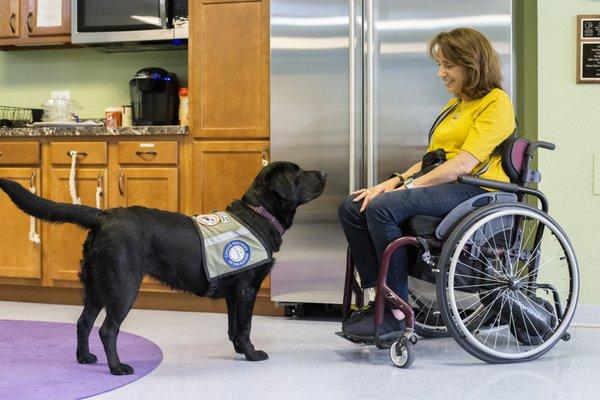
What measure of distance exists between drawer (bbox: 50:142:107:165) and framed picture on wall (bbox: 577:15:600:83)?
2.15 metres

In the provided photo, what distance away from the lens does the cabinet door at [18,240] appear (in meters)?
3.64

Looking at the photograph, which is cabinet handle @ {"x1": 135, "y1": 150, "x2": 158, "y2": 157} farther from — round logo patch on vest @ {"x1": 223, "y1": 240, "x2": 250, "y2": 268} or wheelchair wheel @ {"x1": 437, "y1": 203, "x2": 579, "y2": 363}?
wheelchair wheel @ {"x1": 437, "y1": 203, "x2": 579, "y2": 363}

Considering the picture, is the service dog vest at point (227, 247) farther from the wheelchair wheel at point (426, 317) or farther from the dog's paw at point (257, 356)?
the wheelchair wheel at point (426, 317)

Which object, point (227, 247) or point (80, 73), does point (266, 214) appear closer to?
point (227, 247)

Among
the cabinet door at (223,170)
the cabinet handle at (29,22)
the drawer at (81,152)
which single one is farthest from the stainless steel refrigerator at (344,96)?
the cabinet handle at (29,22)


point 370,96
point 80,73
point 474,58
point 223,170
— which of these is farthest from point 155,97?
point 474,58

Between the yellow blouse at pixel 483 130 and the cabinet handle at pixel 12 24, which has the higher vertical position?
the cabinet handle at pixel 12 24

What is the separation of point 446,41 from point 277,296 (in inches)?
53.3

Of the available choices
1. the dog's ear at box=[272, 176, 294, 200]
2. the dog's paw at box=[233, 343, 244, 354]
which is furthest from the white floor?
the dog's ear at box=[272, 176, 294, 200]

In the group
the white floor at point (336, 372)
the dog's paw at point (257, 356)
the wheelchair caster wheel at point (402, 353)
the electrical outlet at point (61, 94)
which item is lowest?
the white floor at point (336, 372)

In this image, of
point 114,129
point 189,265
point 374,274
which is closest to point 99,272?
point 189,265

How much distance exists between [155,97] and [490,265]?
79.1 inches

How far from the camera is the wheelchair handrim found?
2.29m

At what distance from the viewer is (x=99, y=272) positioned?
7.52 ft
